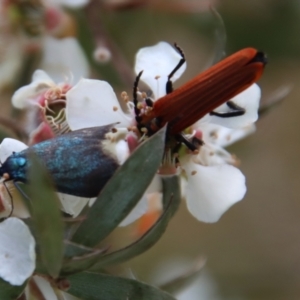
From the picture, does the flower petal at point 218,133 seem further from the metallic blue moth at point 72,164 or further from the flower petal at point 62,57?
the flower petal at point 62,57

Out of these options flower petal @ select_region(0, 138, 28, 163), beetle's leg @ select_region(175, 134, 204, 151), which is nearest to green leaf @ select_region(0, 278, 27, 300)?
flower petal @ select_region(0, 138, 28, 163)

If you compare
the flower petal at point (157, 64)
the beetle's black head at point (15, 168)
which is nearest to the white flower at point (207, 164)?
the flower petal at point (157, 64)

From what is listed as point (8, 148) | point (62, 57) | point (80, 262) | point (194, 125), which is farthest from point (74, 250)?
point (62, 57)

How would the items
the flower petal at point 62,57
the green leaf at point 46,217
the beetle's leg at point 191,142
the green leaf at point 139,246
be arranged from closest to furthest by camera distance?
the green leaf at point 46,217
the green leaf at point 139,246
the beetle's leg at point 191,142
the flower petal at point 62,57

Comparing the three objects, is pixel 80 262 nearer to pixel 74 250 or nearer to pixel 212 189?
pixel 74 250

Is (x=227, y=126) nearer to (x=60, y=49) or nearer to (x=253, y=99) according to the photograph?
(x=253, y=99)

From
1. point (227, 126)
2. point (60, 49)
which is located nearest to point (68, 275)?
point (227, 126)

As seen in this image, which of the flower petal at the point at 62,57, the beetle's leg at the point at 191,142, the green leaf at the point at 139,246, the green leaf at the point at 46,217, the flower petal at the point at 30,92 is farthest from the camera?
the flower petal at the point at 62,57
